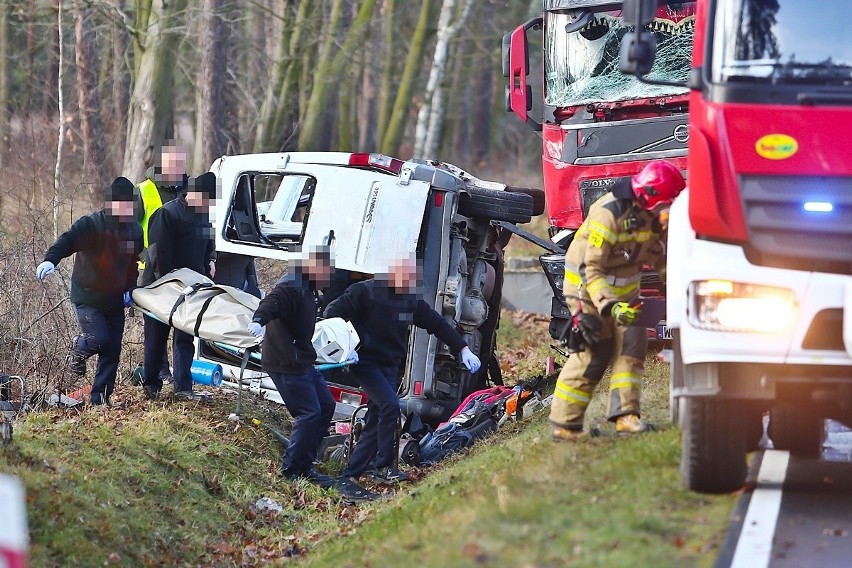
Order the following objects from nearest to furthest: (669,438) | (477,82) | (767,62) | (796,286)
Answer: (796,286), (767,62), (669,438), (477,82)

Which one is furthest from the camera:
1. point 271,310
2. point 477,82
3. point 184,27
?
point 477,82

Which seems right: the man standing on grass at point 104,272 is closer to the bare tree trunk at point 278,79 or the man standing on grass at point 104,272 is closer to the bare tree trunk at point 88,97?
the bare tree trunk at point 88,97

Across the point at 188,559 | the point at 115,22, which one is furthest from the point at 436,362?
the point at 115,22

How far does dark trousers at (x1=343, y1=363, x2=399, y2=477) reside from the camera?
31.8ft

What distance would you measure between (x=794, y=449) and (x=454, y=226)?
381 centimetres

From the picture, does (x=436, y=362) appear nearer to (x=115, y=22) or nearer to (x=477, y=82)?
(x=115, y=22)

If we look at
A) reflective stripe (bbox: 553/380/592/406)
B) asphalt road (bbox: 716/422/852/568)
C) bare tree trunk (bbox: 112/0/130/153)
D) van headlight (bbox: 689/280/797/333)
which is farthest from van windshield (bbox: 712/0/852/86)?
bare tree trunk (bbox: 112/0/130/153)

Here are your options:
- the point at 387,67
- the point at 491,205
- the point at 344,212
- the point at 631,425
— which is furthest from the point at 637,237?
the point at 387,67

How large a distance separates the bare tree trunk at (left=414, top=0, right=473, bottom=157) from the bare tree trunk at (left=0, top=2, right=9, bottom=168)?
8.09 metres

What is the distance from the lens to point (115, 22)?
18.0m

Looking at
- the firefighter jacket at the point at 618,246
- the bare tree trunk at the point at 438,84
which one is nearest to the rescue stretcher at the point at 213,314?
the firefighter jacket at the point at 618,246

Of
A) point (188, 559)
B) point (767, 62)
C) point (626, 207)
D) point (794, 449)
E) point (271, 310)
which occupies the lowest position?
point (188, 559)

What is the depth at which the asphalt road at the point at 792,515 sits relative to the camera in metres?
5.56

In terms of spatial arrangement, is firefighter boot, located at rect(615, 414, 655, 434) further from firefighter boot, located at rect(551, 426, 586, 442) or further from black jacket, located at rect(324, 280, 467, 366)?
black jacket, located at rect(324, 280, 467, 366)
